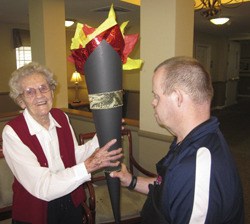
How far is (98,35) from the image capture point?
3.12 feet

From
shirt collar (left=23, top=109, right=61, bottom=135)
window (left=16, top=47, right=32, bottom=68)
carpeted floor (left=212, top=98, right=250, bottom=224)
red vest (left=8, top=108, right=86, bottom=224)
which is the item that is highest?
window (left=16, top=47, right=32, bottom=68)

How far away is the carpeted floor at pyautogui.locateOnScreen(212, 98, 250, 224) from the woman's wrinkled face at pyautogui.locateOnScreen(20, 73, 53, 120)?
2.26 metres

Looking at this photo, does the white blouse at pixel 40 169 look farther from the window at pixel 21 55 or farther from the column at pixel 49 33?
the window at pixel 21 55

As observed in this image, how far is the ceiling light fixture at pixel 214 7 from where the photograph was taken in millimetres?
3332

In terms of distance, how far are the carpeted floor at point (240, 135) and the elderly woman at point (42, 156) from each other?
1977 millimetres

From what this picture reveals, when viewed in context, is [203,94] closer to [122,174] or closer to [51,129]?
[122,174]

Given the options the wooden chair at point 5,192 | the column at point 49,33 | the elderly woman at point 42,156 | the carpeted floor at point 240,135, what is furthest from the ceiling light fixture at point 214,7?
the wooden chair at point 5,192

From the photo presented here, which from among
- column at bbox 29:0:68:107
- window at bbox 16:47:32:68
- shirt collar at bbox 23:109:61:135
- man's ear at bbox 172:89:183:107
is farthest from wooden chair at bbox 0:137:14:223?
window at bbox 16:47:32:68

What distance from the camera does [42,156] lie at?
1337 mm

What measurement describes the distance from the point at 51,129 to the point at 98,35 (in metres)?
0.70

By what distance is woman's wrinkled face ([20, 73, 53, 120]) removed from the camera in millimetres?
1394

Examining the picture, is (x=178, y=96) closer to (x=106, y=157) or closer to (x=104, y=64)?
(x=104, y=64)

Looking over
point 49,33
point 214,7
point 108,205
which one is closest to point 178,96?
point 108,205

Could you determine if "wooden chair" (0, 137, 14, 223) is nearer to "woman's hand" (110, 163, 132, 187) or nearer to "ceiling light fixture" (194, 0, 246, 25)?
"woman's hand" (110, 163, 132, 187)
